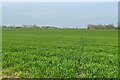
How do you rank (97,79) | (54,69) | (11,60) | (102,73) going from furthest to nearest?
1. (11,60)
2. (54,69)
3. (102,73)
4. (97,79)

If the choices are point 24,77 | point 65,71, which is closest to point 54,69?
point 65,71

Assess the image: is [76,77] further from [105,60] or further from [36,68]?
[105,60]

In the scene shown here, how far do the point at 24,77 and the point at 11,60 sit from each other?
3.95 meters

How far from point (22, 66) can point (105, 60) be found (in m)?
4.22

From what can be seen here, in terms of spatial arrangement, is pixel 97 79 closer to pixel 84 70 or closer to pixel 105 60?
pixel 84 70

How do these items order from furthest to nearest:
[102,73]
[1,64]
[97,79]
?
[1,64] < [102,73] < [97,79]

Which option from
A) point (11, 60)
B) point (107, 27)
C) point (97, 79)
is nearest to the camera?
point (97, 79)

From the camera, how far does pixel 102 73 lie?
1067 centimetres

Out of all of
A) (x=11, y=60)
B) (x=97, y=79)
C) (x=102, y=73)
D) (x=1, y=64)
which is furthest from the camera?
(x=11, y=60)

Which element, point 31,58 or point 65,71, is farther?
point 31,58

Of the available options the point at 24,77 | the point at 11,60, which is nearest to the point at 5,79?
the point at 24,77

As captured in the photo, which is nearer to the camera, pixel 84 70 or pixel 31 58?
pixel 84 70

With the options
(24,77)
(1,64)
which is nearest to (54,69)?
(24,77)

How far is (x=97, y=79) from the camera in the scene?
1002cm
